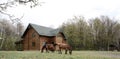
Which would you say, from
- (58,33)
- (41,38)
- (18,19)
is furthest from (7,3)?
(58,33)

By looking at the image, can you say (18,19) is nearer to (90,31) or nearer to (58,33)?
(58,33)

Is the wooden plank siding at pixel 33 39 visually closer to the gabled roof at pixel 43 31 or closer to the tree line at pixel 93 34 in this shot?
the gabled roof at pixel 43 31

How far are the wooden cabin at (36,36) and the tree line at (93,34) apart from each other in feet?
54.0

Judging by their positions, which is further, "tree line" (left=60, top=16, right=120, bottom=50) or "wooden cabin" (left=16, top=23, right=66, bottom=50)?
"tree line" (left=60, top=16, right=120, bottom=50)

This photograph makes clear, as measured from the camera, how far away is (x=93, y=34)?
7406 centimetres

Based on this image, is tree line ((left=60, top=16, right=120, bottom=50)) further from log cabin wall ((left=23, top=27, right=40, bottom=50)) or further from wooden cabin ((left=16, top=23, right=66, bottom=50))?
log cabin wall ((left=23, top=27, right=40, bottom=50))

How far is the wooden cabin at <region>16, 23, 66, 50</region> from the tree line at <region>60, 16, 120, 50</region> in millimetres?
16453

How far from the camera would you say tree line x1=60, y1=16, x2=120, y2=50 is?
6975 centimetres

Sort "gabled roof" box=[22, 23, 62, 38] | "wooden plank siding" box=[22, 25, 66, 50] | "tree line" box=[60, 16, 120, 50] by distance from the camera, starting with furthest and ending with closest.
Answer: "tree line" box=[60, 16, 120, 50], "gabled roof" box=[22, 23, 62, 38], "wooden plank siding" box=[22, 25, 66, 50]

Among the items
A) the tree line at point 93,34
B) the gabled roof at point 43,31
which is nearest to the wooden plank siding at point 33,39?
the gabled roof at point 43,31

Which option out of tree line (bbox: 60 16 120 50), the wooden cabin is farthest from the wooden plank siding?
tree line (bbox: 60 16 120 50)

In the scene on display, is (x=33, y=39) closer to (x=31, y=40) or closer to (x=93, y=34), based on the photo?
(x=31, y=40)

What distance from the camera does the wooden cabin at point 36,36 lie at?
4888 centimetres

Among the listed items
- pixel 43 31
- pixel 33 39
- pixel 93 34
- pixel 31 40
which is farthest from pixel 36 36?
pixel 93 34
